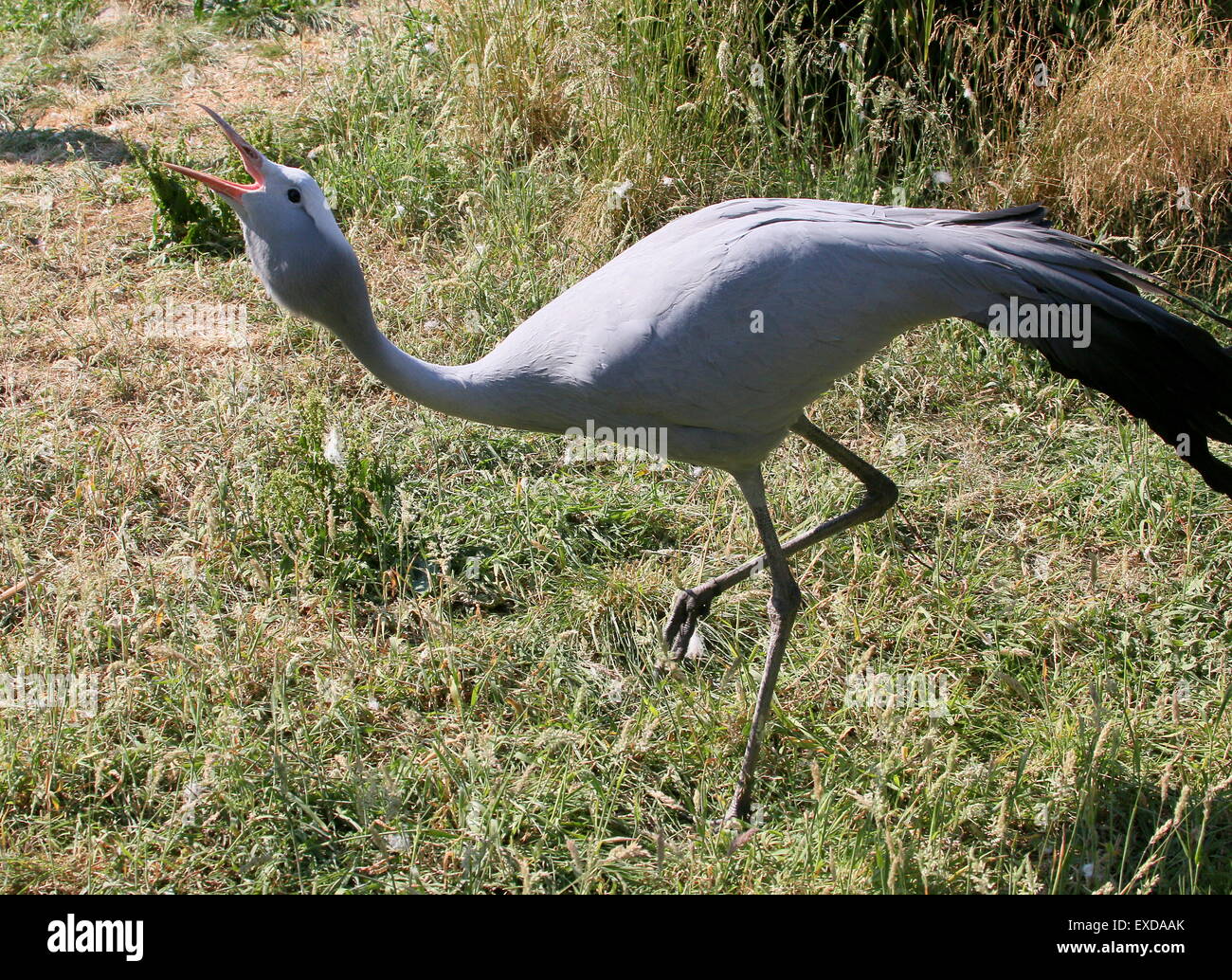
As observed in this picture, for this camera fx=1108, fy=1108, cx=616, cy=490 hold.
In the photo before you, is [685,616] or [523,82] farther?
[523,82]

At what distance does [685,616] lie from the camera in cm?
372

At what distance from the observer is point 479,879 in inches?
111

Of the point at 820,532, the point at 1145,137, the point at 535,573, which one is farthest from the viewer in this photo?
the point at 1145,137

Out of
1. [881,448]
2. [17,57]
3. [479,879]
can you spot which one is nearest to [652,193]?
[881,448]

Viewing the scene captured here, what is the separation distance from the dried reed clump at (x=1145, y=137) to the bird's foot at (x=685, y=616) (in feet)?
8.50

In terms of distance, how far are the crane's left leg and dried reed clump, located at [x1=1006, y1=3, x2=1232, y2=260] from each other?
2.55 meters

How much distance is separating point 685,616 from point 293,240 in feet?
5.82
